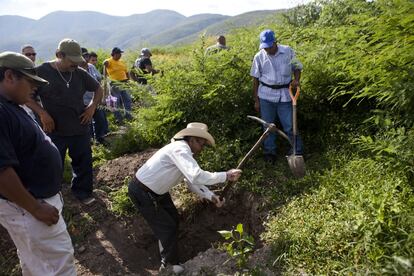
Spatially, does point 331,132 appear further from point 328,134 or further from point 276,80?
point 276,80

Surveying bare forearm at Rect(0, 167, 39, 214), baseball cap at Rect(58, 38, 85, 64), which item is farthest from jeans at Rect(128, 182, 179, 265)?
baseball cap at Rect(58, 38, 85, 64)

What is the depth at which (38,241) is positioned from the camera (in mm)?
2766

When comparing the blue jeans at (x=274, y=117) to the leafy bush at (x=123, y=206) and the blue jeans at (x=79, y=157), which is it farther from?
the blue jeans at (x=79, y=157)

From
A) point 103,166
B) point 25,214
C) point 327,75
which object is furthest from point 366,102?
point 25,214

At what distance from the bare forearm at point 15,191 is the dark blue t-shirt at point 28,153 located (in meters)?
0.07

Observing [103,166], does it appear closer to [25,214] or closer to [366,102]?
[25,214]

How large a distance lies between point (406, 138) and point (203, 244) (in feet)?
8.89

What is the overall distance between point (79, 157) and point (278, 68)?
9.80 ft

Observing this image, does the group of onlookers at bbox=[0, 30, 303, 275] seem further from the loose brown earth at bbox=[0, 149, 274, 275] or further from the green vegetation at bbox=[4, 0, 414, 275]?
the green vegetation at bbox=[4, 0, 414, 275]

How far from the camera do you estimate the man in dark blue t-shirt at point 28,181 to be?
2.49 meters

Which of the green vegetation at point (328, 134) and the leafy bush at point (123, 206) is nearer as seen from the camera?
the green vegetation at point (328, 134)

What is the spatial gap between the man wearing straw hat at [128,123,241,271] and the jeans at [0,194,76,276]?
3.59 feet

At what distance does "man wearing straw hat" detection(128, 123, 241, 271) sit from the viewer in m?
3.60

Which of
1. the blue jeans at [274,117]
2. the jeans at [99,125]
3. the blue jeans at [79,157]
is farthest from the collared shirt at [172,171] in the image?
the jeans at [99,125]
